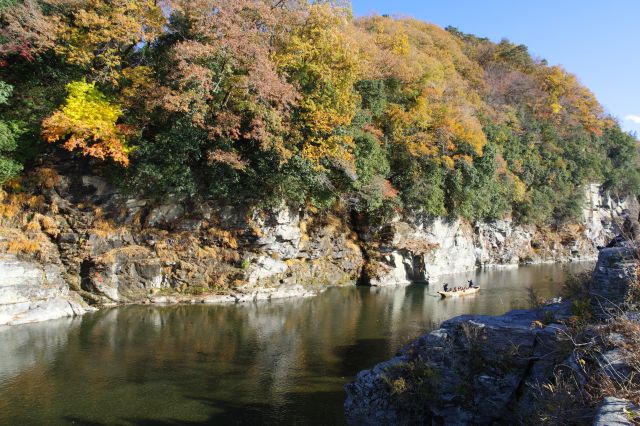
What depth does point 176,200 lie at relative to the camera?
24188 mm

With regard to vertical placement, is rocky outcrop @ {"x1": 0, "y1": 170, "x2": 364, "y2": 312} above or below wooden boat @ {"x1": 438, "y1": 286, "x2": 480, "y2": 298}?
above

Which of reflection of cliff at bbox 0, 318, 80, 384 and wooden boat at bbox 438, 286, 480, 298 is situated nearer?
reflection of cliff at bbox 0, 318, 80, 384

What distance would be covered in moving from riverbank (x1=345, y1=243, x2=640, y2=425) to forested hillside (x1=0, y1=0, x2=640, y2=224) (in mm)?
14769

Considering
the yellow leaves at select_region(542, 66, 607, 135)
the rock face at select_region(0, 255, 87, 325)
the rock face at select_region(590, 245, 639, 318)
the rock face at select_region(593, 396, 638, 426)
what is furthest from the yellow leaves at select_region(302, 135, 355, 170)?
the yellow leaves at select_region(542, 66, 607, 135)

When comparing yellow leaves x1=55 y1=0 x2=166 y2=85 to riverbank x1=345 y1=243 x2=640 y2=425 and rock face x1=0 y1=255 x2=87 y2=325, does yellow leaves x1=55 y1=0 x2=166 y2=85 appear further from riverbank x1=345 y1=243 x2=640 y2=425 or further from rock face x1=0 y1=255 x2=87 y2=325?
riverbank x1=345 y1=243 x2=640 y2=425

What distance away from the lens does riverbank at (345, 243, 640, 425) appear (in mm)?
6562

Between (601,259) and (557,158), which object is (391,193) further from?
(557,158)

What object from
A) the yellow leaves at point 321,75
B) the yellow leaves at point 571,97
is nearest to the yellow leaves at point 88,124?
the yellow leaves at point 321,75

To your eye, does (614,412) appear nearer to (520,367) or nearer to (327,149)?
(520,367)

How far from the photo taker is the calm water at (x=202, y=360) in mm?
11008

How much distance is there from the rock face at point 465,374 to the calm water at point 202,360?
144 cm

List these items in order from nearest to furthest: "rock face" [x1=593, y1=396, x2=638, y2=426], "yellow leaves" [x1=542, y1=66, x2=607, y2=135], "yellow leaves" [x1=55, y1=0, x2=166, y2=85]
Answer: "rock face" [x1=593, y1=396, x2=638, y2=426] < "yellow leaves" [x1=55, y1=0, x2=166, y2=85] < "yellow leaves" [x1=542, y1=66, x2=607, y2=135]

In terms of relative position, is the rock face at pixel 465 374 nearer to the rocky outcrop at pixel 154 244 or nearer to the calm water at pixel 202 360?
the calm water at pixel 202 360

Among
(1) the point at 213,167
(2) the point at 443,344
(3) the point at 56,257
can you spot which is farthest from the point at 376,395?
(3) the point at 56,257
